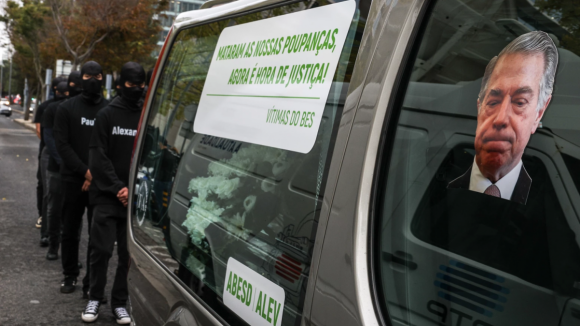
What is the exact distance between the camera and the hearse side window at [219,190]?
1454 millimetres

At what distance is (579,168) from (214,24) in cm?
159

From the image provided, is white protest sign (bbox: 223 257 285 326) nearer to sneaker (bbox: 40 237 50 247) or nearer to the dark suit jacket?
the dark suit jacket

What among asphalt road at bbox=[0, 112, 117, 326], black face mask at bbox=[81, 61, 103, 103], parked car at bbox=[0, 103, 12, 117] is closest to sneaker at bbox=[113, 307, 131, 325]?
asphalt road at bbox=[0, 112, 117, 326]

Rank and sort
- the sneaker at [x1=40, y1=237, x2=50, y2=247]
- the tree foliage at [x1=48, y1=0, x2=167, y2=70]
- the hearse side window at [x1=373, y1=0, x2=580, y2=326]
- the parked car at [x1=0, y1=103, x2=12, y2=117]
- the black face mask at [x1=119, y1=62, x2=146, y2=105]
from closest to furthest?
the hearse side window at [x1=373, y1=0, x2=580, y2=326] < the black face mask at [x1=119, y1=62, x2=146, y2=105] < the sneaker at [x1=40, y1=237, x2=50, y2=247] < the tree foliage at [x1=48, y1=0, x2=167, y2=70] < the parked car at [x1=0, y1=103, x2=12, y2=117]

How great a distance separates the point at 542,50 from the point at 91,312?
4136 mm

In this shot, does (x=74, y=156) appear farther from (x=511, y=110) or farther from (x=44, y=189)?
(x=511, y=110)

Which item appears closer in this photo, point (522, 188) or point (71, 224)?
point (522, 188)

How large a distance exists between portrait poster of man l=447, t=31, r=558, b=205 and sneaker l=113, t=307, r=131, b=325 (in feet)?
12.4

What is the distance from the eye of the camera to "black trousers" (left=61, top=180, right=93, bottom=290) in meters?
5.05

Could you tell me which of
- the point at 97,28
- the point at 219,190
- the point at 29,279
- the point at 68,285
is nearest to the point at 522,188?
the point at 219,190

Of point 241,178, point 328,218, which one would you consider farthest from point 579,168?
point 241,178

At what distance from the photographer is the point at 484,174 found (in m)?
1.06

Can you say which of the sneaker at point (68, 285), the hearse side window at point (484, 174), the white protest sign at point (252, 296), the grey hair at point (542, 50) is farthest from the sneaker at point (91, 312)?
the grey hair at point (542, 50)

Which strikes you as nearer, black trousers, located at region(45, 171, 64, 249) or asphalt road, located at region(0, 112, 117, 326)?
asphalt road, located at region(0, 112, 117, 326)
